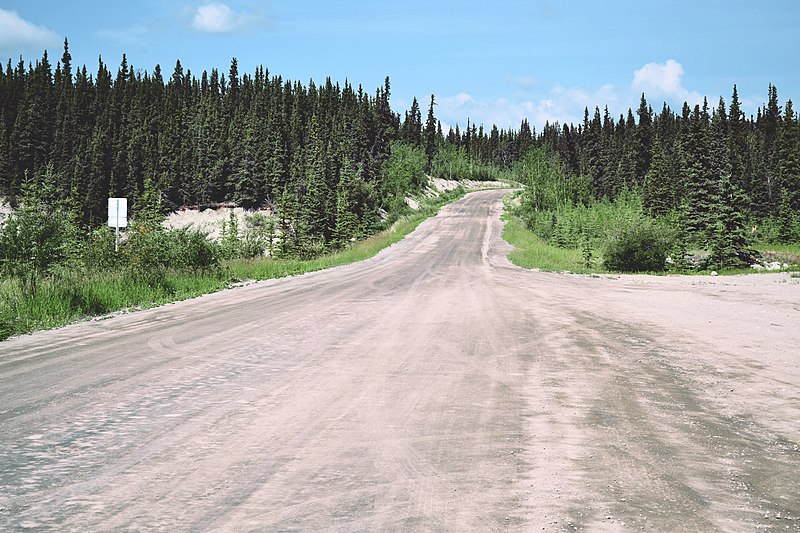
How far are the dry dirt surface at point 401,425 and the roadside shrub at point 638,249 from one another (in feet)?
57.3

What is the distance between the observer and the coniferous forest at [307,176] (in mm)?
19109

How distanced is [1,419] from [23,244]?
36.0 feet

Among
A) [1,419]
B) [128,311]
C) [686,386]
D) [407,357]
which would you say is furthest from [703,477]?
[128,311]

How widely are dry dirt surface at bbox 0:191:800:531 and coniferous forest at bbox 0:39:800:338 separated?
470 cm

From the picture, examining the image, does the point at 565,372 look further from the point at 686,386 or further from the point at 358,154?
the point at 358,154

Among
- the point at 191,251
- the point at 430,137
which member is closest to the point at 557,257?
the point at 191,251

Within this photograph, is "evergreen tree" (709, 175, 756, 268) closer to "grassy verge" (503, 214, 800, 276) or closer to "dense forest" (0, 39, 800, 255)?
"grassy verge" (503, 214, 800, 276)

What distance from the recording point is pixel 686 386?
681cm

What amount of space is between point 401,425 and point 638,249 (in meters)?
26.3

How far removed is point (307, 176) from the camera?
77062mm

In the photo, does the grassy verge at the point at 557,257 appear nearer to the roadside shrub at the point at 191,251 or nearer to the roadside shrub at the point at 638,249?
the roadside shrub at the point at 638,249

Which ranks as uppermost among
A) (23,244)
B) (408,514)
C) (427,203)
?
(427,203)

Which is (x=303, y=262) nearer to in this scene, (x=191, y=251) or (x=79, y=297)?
(x=191, y=251)

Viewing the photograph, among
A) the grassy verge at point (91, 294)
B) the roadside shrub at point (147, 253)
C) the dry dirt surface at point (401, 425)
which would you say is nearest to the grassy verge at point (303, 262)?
the grassy verge at point (91, 294)
